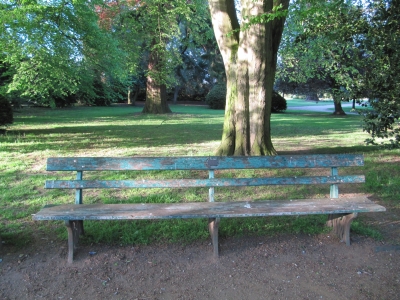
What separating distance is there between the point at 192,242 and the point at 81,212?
1191 mm

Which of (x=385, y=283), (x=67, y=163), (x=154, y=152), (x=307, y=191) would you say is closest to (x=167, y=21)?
(x=154, y=152)

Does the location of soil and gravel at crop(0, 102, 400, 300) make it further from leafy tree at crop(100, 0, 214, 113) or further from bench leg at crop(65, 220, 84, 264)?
leafy tree at crop(100, 0, 214, 113)

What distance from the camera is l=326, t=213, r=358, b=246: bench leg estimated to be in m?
3.83

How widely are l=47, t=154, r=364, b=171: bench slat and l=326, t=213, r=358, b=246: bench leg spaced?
1.91 feet

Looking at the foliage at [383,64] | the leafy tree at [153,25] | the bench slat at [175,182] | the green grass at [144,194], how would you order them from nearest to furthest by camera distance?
1. the bench slat at [175,182]
2. the green grass at [144,194]
3. the foliage at [383,64]
4. the leafy tree at [153,25]

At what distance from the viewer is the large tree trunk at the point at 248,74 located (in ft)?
21.2

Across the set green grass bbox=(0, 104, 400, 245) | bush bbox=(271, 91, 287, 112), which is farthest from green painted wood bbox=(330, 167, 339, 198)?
bush bbox=(271, 91, 287, 112)

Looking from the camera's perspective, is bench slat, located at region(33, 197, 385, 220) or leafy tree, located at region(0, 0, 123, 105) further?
leafy tree, located at region(0, 0, 123, 105)

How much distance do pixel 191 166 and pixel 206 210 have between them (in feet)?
1.80

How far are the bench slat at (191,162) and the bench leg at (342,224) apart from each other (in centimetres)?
58

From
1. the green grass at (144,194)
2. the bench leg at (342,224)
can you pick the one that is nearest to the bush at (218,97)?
the green grass at (144,194)

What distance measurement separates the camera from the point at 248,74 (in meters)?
6.64

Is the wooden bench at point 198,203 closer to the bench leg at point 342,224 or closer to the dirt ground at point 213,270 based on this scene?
the bench leg at point 342,224

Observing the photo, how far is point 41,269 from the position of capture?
10.9ft
